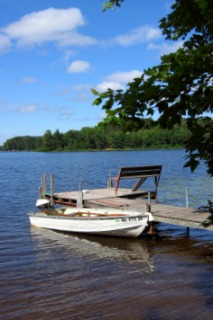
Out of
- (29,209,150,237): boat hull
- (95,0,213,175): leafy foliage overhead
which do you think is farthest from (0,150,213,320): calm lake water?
(95,0,213,175): leafy foliage overhead

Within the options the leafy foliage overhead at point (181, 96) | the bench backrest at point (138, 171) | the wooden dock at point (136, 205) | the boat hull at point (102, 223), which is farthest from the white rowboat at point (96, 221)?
the leafy foliage overhead at point (181, 96)

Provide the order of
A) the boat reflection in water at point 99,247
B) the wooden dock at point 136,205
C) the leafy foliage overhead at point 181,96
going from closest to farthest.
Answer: the leafy foliage overhead at point 181,96 < the boat reflection in water at point 99,247 < the wooden dock at point 136,205

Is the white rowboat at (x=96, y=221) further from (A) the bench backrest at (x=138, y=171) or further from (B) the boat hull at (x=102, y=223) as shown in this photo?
(A) the bench backrest at (x=138, y=171)

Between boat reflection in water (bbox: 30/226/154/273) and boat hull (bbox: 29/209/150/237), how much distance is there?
30cm

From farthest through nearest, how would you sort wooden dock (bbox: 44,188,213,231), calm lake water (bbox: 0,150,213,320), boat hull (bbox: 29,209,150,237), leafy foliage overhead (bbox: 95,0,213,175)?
boat hull (bbox: 29,209,150,237)
wooden dock (bbox: 44,188,213,231)
calm lake water (bbox: 0,150,213,320)
leafy foliage overhead (bbox: 95,0,213,175)

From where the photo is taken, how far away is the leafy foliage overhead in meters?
3.02

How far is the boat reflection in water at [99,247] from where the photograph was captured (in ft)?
42.2

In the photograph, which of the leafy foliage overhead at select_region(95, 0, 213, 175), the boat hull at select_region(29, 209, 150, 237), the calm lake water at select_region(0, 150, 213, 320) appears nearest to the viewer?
the leafy foliage overhead at select_region(95, 0, 213, 175)

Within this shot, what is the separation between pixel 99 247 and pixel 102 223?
1.12m

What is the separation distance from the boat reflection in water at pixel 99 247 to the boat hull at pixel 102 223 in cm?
30

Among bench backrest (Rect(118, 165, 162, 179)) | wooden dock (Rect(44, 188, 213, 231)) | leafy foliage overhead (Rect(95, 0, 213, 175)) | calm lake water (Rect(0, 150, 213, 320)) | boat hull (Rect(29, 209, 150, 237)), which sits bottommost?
calm lake water (Rect(0, 150, 213, 320))

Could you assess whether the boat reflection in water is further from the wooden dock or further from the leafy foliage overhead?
the leafy foliage overhead

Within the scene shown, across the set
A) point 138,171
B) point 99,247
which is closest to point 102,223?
point 99,247

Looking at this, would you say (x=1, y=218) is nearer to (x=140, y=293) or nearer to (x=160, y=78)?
(x=140, y=293)
